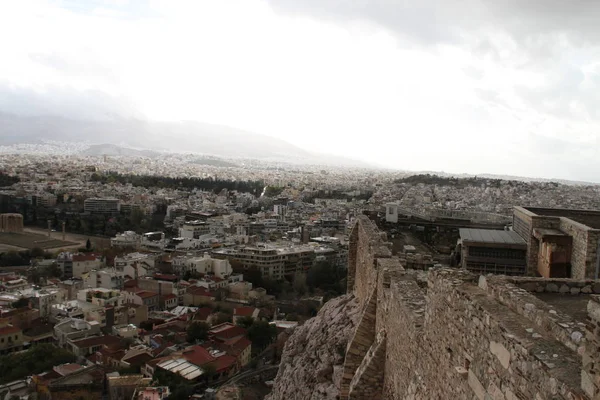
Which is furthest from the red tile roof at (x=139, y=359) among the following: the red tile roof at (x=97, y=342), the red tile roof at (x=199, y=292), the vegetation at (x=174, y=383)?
the red tile roof at (x=199, y=292)

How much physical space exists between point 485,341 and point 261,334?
1833cm

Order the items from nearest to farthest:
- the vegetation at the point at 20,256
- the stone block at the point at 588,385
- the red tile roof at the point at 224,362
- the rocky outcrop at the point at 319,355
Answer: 1. the stone block at the point at 588,385
2. the rocky outcrop at the point at 319,355
3. the red tile roof at the point at 224,362
4. the vegetation at the point at 20,256

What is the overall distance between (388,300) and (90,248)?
3657 centimetres

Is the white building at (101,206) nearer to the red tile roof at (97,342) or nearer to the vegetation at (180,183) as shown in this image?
the vegetation at (180,183)

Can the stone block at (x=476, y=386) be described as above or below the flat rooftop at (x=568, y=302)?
below

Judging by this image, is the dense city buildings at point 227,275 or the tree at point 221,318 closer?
the dense city buildings at point 227,275

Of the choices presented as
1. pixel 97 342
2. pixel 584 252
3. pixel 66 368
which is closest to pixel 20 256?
pixel 97 342

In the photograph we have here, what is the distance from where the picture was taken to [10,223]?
1764 inches

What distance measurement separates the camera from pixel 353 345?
18.0ft

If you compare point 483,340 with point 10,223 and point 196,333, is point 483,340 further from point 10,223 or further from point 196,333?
point 10,223

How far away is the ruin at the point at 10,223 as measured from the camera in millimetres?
44625

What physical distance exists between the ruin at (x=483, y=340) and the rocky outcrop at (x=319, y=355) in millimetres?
1591

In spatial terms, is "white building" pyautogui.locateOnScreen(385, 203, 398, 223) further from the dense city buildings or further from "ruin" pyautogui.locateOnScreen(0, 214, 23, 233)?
"ruin" pyautogui.locateOnScreen(0, 214, 23, 233)

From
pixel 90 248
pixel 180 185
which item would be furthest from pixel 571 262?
pixel 180 185
